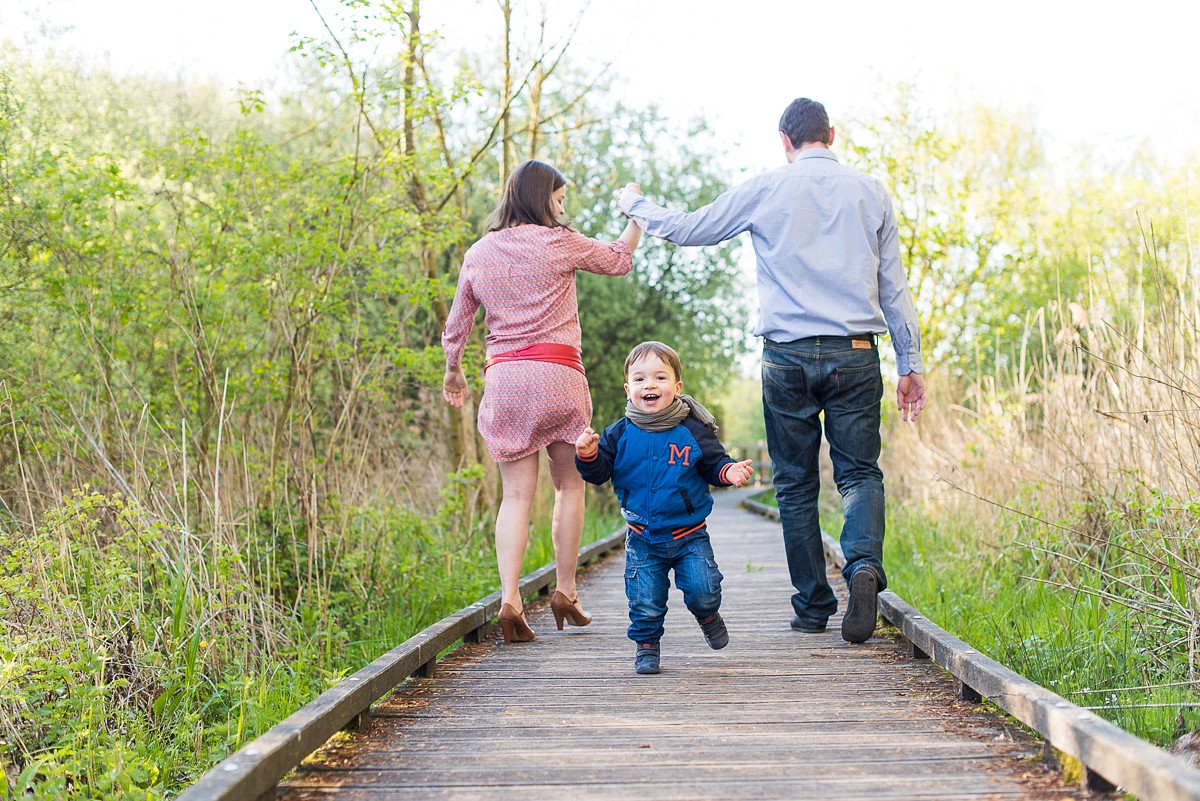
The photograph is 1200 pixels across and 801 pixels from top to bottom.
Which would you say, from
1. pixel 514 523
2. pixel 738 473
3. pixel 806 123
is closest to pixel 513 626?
pixel 514 523

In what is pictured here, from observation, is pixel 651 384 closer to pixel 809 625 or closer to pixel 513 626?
pixel 513 626

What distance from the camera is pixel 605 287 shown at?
1802 cm

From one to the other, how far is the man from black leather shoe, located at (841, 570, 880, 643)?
0.12 ft

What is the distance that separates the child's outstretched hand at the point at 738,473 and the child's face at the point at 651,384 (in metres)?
0.36

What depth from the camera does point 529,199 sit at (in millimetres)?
4492

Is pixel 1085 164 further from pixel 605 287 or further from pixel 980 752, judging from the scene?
pixel 980 752

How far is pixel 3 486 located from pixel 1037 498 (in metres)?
5.75

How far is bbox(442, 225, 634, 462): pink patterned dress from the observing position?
174 inches

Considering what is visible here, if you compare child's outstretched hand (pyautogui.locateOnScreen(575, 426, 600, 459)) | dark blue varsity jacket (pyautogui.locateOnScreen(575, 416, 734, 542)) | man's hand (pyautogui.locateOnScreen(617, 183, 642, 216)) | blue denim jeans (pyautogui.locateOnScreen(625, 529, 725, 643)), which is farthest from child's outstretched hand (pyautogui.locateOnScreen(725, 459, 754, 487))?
man's hand (pyautogui.locateOnScreen(617, 183, 642, 216))

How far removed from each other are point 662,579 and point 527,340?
44.4 inches

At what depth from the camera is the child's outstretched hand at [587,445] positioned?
3.86 m

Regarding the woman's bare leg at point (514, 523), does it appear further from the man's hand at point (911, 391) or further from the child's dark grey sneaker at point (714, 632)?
the man's hand at point (911, 391)

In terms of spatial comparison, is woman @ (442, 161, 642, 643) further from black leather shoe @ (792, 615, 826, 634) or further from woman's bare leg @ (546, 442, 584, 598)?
black leather shoe @ (792, 615, 826, 634)

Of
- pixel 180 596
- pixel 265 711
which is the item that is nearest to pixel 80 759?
pixel 265 711
